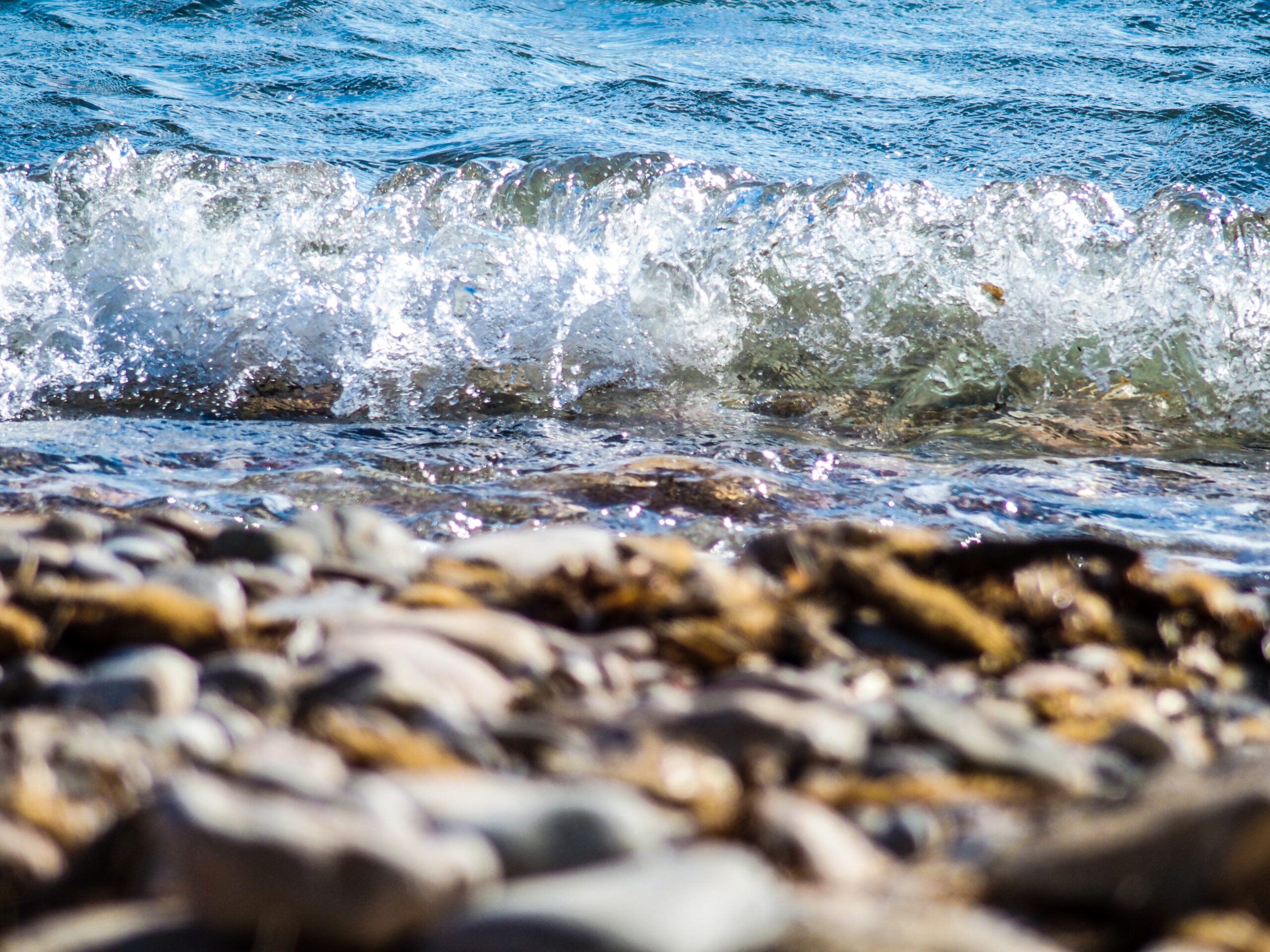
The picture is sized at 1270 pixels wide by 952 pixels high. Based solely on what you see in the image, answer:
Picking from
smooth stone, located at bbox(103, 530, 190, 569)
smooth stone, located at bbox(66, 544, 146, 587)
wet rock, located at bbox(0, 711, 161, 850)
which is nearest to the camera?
wet rock, located at bbox(0, 711, 161, 850)

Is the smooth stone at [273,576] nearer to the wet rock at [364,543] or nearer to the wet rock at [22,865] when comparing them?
the wet rock at [364,543]

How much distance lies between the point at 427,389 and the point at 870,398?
1550 millimetres

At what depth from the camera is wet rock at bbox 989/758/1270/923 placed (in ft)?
2.85

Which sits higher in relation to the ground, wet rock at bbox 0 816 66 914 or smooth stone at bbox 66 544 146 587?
wet rock at bbox 0 816 66 914

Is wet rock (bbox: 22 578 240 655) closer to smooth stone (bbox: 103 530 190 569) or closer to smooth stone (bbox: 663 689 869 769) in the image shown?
smooth stone (bbox: 103 530 190 569)

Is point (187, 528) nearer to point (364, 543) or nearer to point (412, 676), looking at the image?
point (364, 543)

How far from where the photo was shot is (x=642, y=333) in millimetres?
4297

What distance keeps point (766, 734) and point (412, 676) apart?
369 millimetres

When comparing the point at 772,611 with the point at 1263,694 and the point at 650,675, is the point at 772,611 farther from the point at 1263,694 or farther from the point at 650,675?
the point at 1263,694

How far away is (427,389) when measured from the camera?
3986 millimetres

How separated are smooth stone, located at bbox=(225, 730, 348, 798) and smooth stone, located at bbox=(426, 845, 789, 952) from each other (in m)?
0.20

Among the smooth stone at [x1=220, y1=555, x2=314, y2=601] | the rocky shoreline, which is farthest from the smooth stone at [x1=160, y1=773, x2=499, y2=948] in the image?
the smooth stone at [x1=220, y1=555, x2=314, y2=601]

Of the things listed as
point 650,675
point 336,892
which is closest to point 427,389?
point 650,675

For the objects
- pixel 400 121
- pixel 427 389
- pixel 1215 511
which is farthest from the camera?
pixel 400 121
